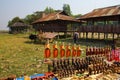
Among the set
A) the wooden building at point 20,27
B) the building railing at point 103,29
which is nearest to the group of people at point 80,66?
the building railing at point 103,29

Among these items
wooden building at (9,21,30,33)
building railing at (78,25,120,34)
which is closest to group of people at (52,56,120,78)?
building railing at (78,25,120,34)

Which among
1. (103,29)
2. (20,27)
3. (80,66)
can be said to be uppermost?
(103,29)

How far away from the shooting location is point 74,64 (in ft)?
34.9

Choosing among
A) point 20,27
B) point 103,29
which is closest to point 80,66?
point 103,29

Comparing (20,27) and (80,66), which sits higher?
(20,27)

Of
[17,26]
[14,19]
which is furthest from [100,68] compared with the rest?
[14,19]

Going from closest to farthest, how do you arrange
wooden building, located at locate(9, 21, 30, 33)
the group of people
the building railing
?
1. the group of people
2. the building railing
3. wooden building, located at locate(9, 21, 30, 33)

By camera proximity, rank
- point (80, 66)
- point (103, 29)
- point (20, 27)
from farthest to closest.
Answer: point (20, 27) < point (103, 29) < point (80, 66)

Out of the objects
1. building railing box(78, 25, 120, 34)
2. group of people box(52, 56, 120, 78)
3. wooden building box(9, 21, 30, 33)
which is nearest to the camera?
group of people box(52, 56, 120, 78)

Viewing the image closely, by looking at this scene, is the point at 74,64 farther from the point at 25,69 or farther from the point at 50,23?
the point at 50,23

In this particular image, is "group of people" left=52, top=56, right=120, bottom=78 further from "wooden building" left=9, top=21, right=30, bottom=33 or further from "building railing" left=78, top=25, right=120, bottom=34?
"wooden building" left=9, top=21, right=30, bottom=33

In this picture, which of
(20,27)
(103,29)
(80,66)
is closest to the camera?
(80,66)

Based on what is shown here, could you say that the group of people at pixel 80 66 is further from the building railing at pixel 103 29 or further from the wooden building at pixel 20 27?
the wooden building at pixel 20 27

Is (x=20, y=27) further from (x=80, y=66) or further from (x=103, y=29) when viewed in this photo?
(x=80, y=66)
